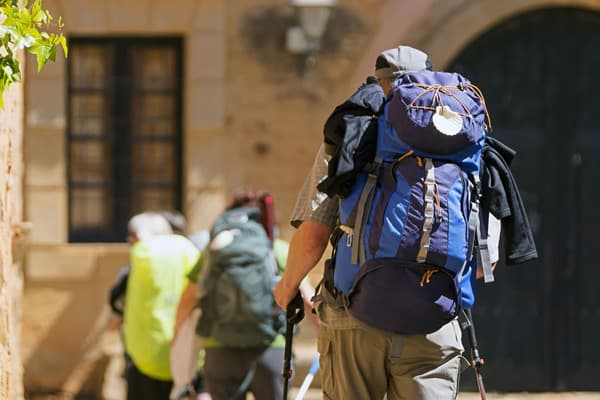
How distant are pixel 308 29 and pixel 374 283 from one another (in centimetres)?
568

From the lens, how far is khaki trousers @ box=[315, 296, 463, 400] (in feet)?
13.3

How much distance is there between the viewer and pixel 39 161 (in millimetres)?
9656

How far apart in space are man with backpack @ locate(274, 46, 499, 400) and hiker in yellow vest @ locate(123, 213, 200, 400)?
278 centimetres

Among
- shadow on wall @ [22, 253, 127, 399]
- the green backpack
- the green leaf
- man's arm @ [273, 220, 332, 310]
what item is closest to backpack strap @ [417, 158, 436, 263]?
man's arm @ [273, 220, 332, 310]

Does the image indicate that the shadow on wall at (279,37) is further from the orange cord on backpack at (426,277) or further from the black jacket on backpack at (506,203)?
the orange cord on backpack at (426,277)

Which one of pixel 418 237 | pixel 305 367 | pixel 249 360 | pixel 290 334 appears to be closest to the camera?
pixel 418 237

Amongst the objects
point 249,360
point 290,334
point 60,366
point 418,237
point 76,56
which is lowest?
point 60,366

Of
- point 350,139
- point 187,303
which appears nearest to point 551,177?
point 187,303

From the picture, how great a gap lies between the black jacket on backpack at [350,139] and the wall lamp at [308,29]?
5.29m

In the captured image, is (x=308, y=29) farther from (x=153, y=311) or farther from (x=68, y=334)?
(x=153, y=311)

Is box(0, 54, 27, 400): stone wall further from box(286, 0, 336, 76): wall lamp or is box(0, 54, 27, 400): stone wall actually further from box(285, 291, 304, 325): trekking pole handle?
A: box(286, 0, 336, 76): wall lamp

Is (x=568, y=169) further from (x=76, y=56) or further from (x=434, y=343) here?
(x=434, y=343)

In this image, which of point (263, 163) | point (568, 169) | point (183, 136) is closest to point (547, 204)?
point (568, 169)

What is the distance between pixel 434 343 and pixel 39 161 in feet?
20.0
